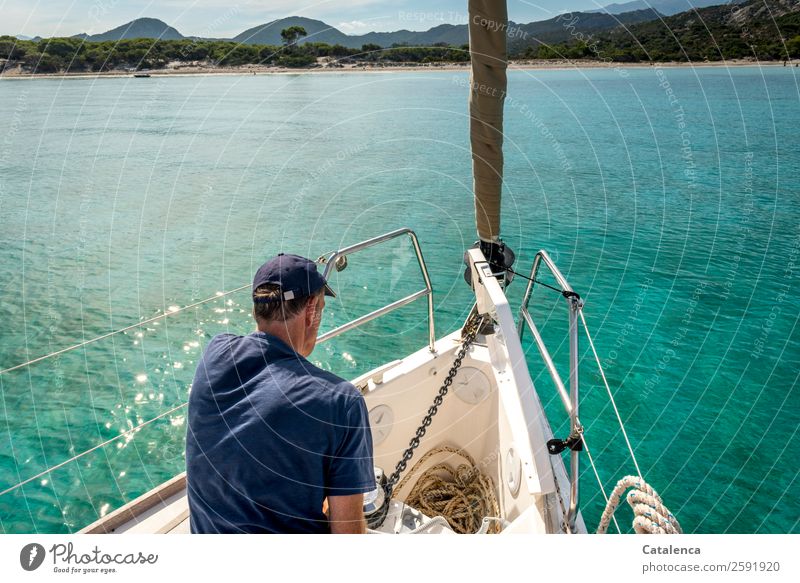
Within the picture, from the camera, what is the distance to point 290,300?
5.17 feet

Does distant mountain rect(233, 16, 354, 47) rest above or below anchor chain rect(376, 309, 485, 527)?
above

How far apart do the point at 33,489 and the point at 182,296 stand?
13.4 feet

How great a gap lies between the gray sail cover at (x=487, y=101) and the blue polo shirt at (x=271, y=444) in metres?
1.78

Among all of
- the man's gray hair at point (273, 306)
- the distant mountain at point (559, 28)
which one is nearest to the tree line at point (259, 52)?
the distant mountain at point (559, 28)

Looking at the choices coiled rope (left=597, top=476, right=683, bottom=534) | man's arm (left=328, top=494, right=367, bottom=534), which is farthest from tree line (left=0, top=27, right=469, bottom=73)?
coiled rope (left=597, top=476, right=683, bottom=534)

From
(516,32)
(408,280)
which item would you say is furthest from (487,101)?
(408,280)

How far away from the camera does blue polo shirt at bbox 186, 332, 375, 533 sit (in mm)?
1306

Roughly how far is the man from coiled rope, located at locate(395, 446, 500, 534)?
57.8 inches

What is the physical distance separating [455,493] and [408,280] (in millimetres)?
5773

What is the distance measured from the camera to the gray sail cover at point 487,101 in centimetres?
245
